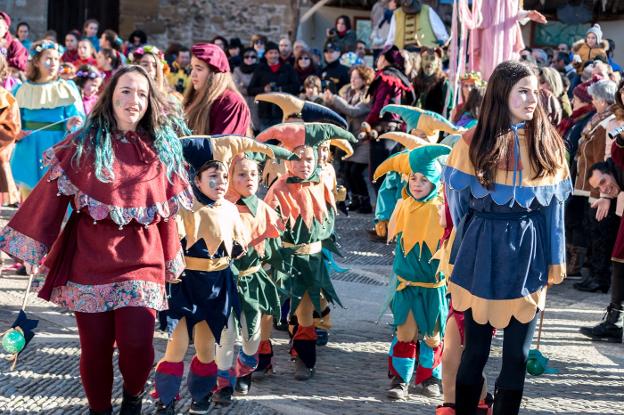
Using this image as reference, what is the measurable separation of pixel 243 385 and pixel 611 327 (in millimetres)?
2993

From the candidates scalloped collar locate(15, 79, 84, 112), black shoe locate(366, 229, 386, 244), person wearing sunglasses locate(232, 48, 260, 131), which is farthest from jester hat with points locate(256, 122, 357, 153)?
person wearing sunglasses locate(232, 48, 260, 131)

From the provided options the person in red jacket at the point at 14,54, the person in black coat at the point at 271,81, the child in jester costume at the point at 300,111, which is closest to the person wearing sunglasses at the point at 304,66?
the person in black coat at the point at 271,81

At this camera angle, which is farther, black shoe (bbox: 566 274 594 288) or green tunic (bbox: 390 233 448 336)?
black shoe (bbox: 566 274 594 288)

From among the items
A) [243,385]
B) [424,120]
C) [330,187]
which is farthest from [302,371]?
[424,120]

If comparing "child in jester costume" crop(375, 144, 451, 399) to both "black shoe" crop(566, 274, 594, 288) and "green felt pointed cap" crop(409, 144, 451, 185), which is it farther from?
"black shoe" crop(566, 274, 594, 288)

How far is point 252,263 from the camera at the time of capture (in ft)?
18.8

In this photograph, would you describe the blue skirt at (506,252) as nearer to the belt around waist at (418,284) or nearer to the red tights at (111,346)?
the belt around waist at (418,284)

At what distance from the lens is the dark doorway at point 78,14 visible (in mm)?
21250

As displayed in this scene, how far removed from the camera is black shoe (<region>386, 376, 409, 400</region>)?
5.82m

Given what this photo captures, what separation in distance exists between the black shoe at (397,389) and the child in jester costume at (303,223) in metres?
0.56

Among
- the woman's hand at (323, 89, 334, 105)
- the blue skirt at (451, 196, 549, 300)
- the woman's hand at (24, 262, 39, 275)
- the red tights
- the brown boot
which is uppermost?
the woman's hand at (323, 89, 334, 105)

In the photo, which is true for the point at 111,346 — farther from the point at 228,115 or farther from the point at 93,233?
the point at 228,115

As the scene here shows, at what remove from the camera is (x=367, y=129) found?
10.4 meters

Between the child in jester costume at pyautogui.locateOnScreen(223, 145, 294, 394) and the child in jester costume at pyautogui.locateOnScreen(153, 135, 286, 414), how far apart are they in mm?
230
